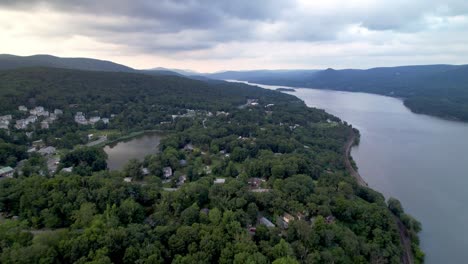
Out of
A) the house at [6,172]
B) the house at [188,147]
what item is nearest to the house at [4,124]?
the house at [6,172]

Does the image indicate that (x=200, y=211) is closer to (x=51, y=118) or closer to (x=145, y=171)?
(x=145, y=171)

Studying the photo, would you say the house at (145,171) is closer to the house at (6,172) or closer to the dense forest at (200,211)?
the dense forest at (200,211)

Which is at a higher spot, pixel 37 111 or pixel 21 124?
pixel 37 111

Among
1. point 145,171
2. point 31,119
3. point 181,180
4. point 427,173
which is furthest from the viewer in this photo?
point 31,119

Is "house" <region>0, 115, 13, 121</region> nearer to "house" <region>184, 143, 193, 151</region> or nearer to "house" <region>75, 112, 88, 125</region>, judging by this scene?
"house" <region>75, 112, 88, 125</region>

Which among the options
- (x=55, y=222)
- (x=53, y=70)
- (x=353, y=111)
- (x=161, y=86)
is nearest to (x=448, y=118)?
(x=353, y=111)

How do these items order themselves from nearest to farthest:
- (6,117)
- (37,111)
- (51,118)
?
1. (6,117)
2. (51,118)
3. (37,111)

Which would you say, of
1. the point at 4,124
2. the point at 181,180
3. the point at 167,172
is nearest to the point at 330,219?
the point at 181,180
